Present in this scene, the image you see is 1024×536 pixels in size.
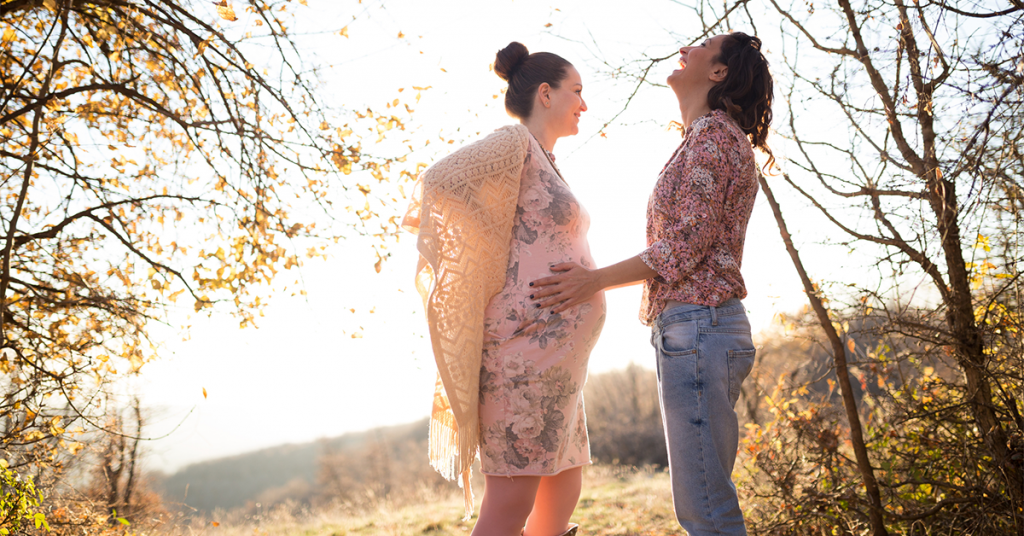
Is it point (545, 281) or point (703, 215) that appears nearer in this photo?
point (703, 215)

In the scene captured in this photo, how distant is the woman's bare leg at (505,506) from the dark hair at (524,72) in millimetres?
1183

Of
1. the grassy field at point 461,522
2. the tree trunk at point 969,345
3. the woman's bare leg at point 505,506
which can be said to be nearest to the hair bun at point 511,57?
the woman's bare leg at point 505,506

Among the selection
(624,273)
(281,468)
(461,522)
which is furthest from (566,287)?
(281,468)

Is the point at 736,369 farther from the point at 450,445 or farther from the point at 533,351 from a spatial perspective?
the point at 450,445

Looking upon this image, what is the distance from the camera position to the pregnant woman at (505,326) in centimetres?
163

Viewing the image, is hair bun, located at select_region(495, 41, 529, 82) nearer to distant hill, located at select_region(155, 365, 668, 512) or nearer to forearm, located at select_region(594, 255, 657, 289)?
forearm, located at select_region(594, 255, 657, 289)

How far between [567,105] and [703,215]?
0.77m

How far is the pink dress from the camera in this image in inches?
64.1

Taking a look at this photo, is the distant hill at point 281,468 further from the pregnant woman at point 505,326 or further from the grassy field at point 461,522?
the pregnant woman at point 505,326

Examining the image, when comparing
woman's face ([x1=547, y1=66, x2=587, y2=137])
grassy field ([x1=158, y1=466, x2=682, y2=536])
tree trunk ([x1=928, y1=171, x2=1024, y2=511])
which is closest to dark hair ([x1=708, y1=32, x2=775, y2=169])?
woman's face ([x1=547, y1=66, x2=587, y2=137])

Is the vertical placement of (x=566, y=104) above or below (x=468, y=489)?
above

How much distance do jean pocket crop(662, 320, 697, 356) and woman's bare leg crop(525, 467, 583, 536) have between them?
64 centimetres

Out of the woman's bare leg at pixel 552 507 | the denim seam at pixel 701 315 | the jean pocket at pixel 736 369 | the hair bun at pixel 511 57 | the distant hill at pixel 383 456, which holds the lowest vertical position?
the distant hill at pixel 383 456

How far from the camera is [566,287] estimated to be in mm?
1649
